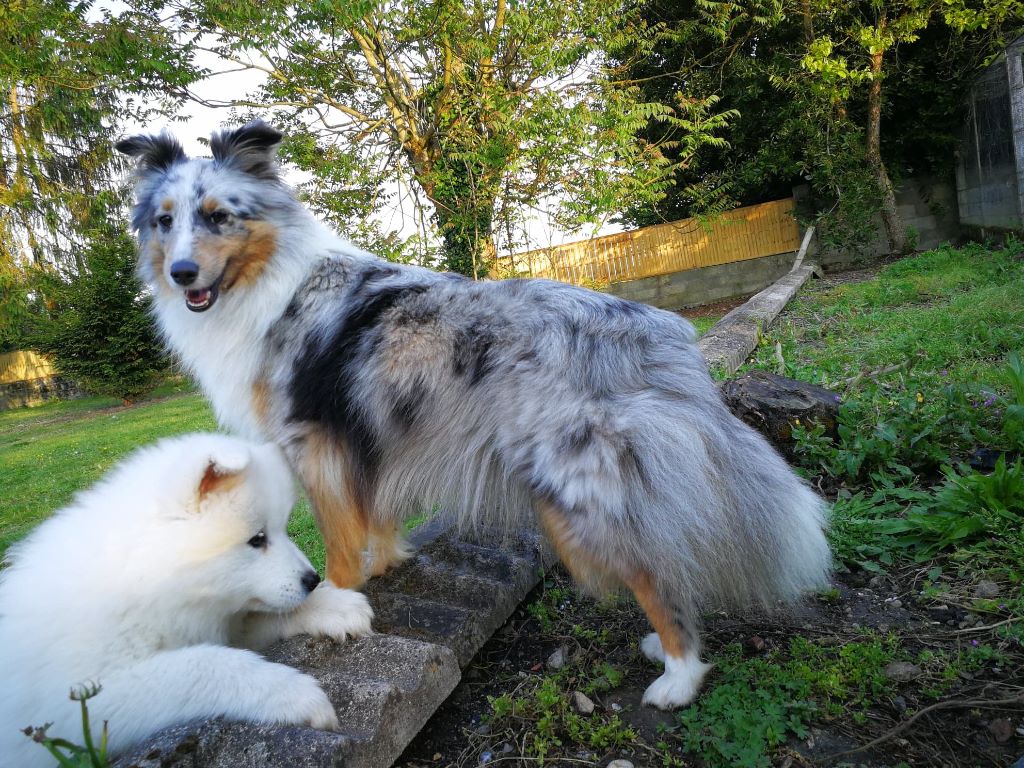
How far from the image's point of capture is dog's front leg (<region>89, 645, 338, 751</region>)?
170 centimetres

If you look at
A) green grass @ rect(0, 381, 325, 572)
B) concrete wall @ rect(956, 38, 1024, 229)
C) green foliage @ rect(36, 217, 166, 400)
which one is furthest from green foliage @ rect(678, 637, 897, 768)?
green foliage @ rect(36, 217, 166, 400)

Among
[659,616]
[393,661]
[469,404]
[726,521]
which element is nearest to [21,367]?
[469,404]

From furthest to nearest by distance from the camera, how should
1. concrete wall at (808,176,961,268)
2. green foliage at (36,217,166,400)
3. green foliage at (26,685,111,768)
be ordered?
concrete wall at (808,176,961,268)
green foliage at (36,217,166,400)
green foliage at (26,685,111,768)

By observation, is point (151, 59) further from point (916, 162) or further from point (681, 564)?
point (916, 162)

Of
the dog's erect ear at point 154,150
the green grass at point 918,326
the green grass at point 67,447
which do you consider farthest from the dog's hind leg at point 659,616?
the green grass at point 67,447

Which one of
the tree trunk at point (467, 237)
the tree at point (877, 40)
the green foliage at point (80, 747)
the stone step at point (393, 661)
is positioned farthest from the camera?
the tree at point (877, 40)

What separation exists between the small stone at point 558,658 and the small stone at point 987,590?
1.60m

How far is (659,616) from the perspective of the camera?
2.18m

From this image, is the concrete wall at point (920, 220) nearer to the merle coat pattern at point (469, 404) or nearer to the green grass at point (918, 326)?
the green grass at point (918, 326)

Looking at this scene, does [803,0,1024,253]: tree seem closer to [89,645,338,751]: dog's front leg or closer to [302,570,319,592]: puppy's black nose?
[302,570,319,592]: puppy's black nose

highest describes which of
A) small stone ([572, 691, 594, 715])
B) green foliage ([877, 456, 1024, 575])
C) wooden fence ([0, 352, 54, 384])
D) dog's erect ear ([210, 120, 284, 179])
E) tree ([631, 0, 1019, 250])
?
tree ([631, 0, 1019, 250])

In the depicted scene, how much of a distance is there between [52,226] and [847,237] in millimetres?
17321

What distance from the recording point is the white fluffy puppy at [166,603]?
68.8 inches

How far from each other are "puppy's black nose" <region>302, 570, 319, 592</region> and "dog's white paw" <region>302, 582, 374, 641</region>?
0.13 m
